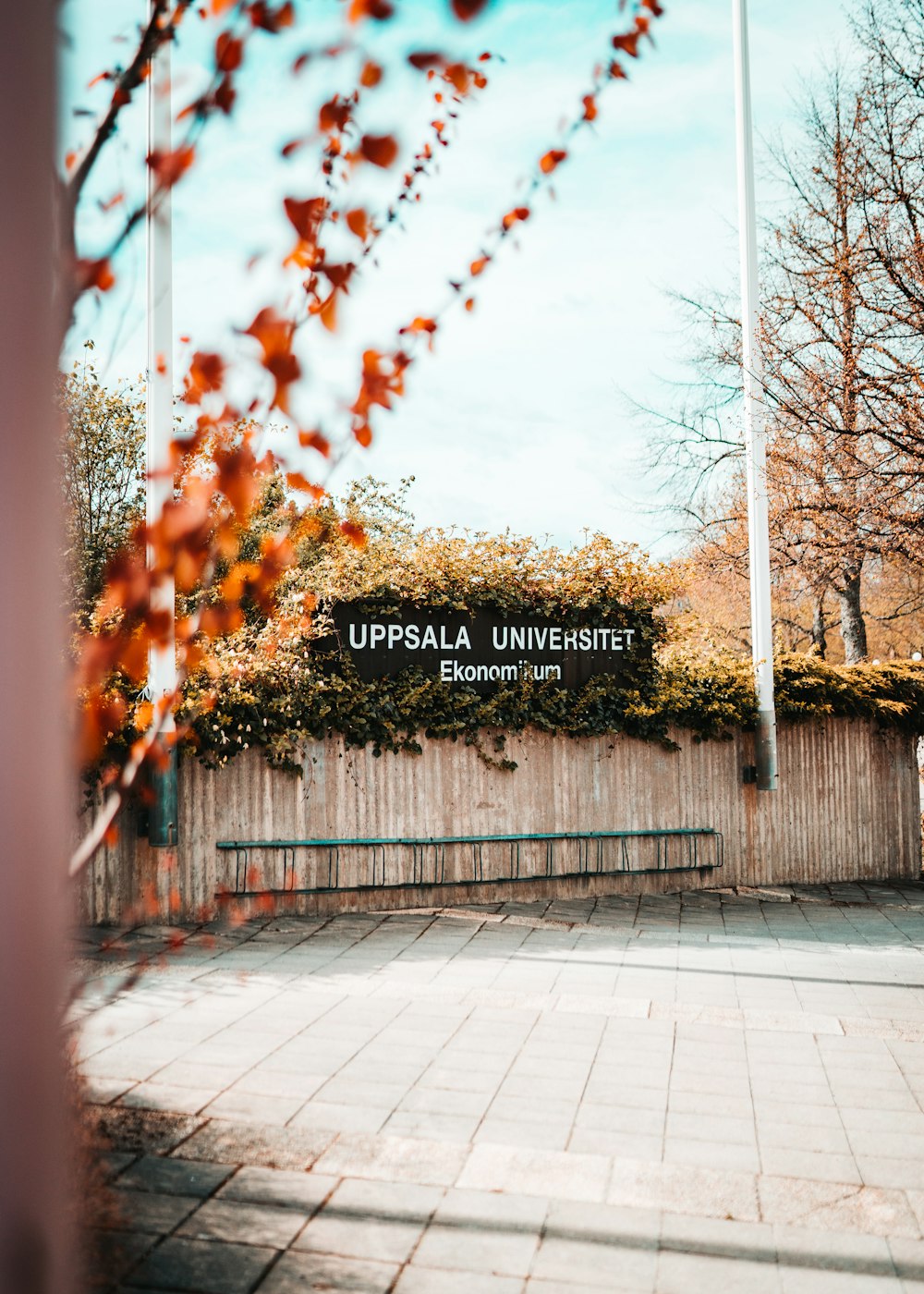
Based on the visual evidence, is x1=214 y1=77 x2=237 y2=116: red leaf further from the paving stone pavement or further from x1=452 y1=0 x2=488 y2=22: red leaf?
the paving stone pavement

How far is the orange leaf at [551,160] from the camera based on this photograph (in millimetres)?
2381

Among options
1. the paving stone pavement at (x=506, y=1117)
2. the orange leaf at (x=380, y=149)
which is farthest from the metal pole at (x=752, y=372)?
the orange leaf at (x=380, y=149)

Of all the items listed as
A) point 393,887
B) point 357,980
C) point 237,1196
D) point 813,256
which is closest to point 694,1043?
point 357,980

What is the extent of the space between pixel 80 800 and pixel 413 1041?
441 cm

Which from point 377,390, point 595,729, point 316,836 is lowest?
point 316,836

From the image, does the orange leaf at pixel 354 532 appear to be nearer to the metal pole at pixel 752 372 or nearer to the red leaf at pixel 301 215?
the red leaf at pixel 301 215

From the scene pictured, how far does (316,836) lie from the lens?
10.3 metres

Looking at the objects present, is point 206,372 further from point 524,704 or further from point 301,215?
point 524,704

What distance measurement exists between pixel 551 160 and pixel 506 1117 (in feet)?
13.8

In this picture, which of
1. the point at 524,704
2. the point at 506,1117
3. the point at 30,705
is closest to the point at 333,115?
the point at 30,705

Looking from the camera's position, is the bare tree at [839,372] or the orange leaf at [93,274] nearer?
the orange leaf at [93,274]

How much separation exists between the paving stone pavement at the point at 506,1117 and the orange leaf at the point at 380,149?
152cm

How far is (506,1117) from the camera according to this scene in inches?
198

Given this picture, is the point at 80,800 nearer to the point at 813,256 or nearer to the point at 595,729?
the point at 595,729
